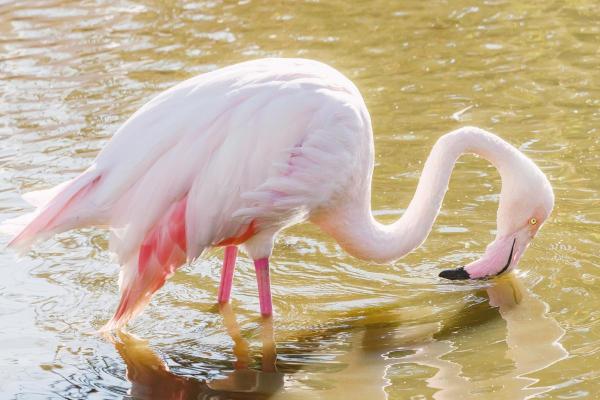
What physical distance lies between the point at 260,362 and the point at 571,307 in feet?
5.15

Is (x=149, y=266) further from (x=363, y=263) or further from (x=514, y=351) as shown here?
(x=514, y=351)

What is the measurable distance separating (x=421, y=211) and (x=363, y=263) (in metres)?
0.70

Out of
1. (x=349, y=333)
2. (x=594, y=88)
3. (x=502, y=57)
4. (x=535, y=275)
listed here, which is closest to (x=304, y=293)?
(x=349, y=333)

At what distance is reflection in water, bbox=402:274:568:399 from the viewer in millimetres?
5145

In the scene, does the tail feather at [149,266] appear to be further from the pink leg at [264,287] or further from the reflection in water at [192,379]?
the pink leg at [264,287]

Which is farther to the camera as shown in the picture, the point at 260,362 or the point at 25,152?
the point at 25,152

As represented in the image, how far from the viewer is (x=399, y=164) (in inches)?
309

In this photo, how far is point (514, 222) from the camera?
6.13 metres

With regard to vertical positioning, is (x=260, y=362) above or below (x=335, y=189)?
below

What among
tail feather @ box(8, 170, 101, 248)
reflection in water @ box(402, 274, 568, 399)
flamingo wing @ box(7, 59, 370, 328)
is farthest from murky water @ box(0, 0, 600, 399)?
tail feather @ box(8, 170, 101, 248)

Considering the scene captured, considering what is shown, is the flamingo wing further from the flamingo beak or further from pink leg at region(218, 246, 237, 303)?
the flamingo beak

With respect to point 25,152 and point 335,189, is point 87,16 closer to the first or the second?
point 25,152

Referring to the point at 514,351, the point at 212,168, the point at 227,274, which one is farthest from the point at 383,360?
the point at 212,168

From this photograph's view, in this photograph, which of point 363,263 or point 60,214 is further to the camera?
point 363,263
